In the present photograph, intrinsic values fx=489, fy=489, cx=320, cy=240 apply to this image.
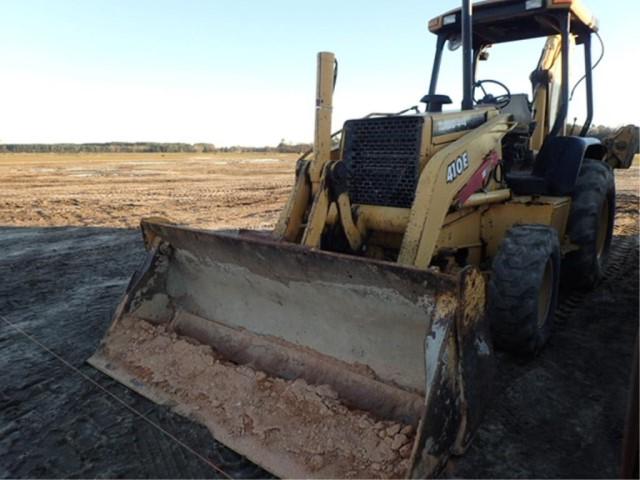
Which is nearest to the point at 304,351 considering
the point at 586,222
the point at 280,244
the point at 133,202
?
the point at 280,244

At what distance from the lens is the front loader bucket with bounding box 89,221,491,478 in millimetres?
2359

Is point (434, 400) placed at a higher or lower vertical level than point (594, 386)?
higher

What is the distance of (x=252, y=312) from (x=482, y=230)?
202 cm

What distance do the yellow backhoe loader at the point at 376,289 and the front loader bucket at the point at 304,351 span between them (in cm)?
1

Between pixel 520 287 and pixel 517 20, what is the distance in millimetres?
2971

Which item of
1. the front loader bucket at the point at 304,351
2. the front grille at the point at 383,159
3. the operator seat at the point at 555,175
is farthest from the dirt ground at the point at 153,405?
the front grille at the point at 383,159

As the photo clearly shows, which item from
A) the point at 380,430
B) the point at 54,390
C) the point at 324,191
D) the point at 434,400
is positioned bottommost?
the point at 54,390

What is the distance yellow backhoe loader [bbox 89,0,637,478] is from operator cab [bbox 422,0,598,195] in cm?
2

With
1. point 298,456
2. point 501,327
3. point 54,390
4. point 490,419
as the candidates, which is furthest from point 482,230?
point 54,390

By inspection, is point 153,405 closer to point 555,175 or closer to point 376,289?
point 376,289

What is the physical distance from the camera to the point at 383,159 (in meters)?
3.50

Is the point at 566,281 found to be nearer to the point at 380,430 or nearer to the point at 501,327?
the point at 501,327

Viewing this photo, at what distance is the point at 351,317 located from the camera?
2926mm

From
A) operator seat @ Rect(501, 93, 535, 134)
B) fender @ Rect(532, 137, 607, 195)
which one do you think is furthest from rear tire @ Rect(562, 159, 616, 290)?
operator seat @ Rect(501, 93, 535, 134)
